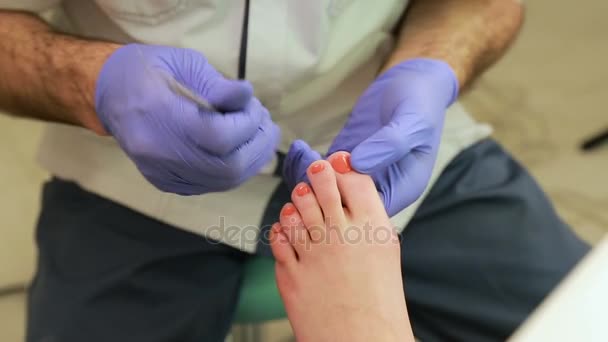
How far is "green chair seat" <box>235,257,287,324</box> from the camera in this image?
2.41 ft

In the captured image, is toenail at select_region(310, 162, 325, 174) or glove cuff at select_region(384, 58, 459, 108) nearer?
toenail at select_region(310, 162, 325, 174)

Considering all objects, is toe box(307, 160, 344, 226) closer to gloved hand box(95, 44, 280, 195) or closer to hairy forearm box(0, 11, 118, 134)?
gloved hand box(95, 44, 280, 195)

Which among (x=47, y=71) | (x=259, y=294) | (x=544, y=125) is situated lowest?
(x=544, y=125)

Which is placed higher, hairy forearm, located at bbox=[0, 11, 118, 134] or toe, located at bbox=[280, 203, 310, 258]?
hairy forearm, located at bbox=[0, 11, 118, 134]

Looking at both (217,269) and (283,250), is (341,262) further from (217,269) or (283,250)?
(217,269)

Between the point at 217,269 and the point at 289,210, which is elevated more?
the point at 289,210

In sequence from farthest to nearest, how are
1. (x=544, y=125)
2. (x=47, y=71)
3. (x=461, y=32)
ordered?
(x=544, y=125), (x=461, y=32), (x=47, y=71)

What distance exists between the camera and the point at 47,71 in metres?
0.65

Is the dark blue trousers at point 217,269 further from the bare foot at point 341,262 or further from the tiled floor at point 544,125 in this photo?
the tiled floor at point 544,125

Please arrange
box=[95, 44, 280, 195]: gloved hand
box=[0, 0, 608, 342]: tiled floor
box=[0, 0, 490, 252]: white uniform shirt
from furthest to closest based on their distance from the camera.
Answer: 1. box=[0, 0, 608, 342]: tiled floor
2. box=[0, 0, 490, 252]: white uniform shirt
3. box=[95, 44, 280, 195]: gloved hand

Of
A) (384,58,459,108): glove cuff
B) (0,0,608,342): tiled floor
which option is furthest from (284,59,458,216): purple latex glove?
(0,0,608,342): tiled floor

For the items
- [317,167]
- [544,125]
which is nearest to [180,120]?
[317,167]

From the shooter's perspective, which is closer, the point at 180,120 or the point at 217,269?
the point at 180,120

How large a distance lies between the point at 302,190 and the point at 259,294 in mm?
197
